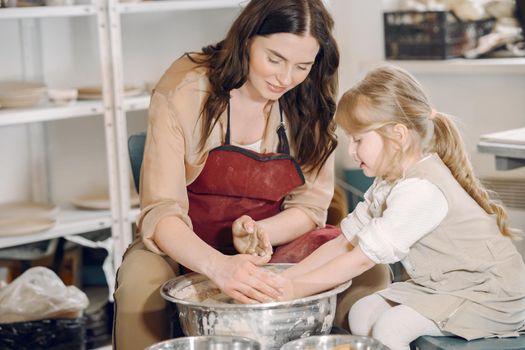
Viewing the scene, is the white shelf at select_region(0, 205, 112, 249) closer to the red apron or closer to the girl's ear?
the red apron

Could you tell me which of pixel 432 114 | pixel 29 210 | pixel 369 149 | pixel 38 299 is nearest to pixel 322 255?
pixel 369 149

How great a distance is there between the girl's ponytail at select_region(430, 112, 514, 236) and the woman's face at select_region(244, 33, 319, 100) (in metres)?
0.33

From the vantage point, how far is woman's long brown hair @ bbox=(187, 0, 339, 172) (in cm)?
215

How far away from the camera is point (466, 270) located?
196 centimetres

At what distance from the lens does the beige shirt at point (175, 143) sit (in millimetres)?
2203

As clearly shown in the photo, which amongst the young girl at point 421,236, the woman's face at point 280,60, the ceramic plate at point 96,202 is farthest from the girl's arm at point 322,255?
the ceramic plate at point 96,202

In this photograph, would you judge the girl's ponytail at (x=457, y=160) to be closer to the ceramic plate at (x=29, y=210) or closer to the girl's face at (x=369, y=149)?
the girl's face at (x=369, y=149)

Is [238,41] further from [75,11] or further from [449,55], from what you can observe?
[449,55]

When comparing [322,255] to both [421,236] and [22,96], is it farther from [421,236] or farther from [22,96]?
[22,96]

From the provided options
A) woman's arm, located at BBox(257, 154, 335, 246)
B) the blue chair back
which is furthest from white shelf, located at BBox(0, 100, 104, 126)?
woman's arm, located at BBox(257, 154, 335, 246)

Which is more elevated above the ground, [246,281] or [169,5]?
[169,5]

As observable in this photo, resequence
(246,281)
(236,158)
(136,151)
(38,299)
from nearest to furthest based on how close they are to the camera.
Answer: (246,281) < (236,158) < (136,151) < (38,299)

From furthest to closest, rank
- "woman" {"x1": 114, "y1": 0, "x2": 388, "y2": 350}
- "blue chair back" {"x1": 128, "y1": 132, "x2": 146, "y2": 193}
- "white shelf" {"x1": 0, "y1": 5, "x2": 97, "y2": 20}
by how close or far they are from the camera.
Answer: "white shelf" {"x1": 0, "y1": 5, "x2": 97, "y2": 20}
"blue chair back" {"x1": 128, "y1": 132, "x2": 146, "y2": 193}
"woman" {"x1": 114, "y1": 0, "x2": 388, "y2": 350}

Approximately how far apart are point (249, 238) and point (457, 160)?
0.51 metres
